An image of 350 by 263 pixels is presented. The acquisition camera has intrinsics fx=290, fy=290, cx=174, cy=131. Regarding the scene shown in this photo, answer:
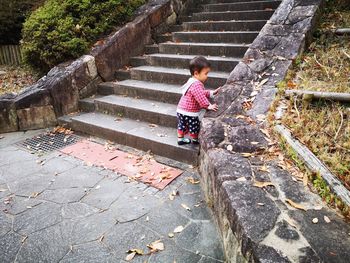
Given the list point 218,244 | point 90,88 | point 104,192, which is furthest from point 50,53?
point 218,244

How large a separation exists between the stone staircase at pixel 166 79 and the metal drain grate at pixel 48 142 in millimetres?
289

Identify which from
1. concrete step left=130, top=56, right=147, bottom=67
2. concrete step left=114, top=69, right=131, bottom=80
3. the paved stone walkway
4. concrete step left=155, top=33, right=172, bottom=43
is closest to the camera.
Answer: the paved stone walkway

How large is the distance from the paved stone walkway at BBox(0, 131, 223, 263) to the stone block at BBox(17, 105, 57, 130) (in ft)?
4.83

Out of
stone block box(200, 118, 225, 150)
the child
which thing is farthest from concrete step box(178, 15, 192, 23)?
stone block box(200, 118, 225, 150)

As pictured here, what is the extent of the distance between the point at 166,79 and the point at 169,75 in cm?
11

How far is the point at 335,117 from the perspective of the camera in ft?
10.3

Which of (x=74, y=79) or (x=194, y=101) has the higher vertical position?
(x=74, y=79)

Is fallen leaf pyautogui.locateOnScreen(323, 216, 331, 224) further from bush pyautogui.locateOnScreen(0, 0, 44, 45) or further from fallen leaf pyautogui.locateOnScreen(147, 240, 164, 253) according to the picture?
bush pyautogui.locateOnScreen(0, 0, 44, 45)

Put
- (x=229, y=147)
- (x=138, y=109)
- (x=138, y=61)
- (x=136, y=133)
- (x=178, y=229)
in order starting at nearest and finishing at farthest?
(x=178, y=229), (x=229, y=147), (x=136, y=133), (x=138, y=109), (x=138, y=61)

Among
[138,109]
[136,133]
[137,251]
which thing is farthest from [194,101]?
[137,251]

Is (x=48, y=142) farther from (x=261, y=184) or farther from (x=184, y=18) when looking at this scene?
(x=184, y=18)

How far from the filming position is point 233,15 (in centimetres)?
644

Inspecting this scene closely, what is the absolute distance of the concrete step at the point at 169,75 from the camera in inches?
193

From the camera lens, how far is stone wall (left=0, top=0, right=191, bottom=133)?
543 cm
